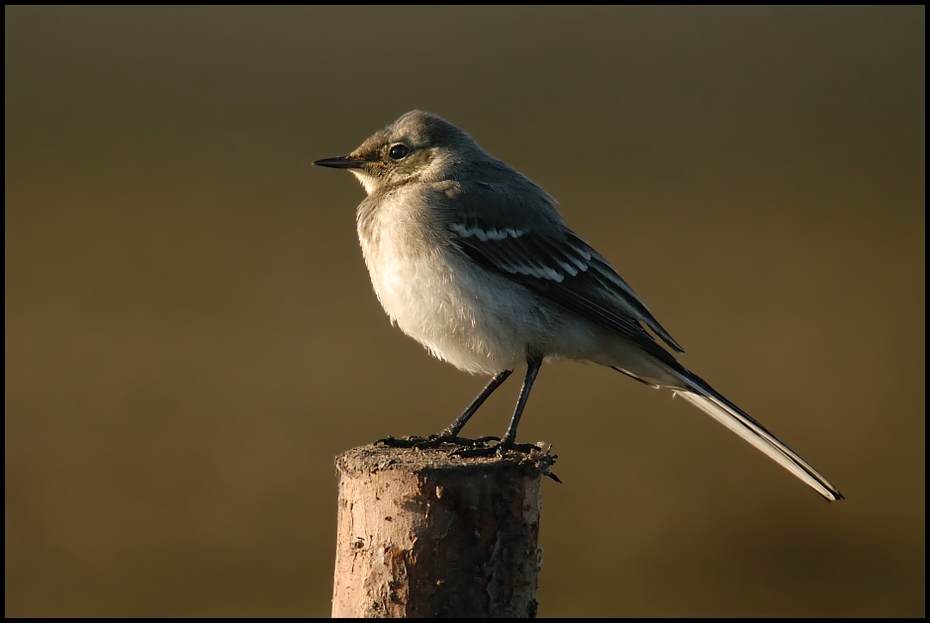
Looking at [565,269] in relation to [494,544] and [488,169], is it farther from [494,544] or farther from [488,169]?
[494,544]

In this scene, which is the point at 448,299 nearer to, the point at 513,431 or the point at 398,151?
the point at 513,431

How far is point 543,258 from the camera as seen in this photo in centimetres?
570

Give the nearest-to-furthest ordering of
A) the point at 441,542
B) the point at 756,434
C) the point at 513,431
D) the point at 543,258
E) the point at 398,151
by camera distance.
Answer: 1. the point at 441,542
2. the point at 513,431
3. the point at 756,434
4. the point at 543,258
5. the point at 398,151

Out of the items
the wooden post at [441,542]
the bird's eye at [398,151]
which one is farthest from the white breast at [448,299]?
the wooden post at [441,542]

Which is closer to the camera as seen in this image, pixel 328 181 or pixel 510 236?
pixel 510 236

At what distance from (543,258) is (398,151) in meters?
1.31

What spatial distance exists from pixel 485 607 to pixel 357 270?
10444 millimetres

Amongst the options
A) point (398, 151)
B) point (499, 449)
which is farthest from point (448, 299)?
point (398, 151)

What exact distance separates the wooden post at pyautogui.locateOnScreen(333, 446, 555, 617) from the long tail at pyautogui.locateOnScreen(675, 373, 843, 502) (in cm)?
177

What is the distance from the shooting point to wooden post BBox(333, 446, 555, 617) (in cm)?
385

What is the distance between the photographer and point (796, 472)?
5.22 metres

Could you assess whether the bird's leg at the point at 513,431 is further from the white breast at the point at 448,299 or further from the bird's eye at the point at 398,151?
the bird's eye at the point at 398,151

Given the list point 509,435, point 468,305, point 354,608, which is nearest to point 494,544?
point 354,608

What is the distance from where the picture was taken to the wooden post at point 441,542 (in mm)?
3850
